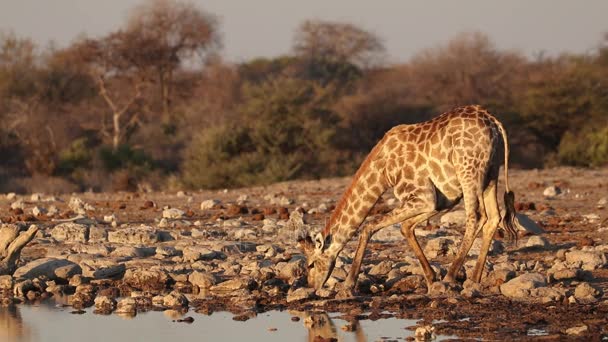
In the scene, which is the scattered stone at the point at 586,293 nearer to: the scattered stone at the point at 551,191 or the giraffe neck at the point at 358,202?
the giraffe neck at the point at 358,202

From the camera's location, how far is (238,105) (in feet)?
124

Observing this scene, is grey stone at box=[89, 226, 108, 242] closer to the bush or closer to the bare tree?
the bush

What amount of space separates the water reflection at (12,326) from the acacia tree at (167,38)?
35.7 meters

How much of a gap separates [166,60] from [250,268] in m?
38.7

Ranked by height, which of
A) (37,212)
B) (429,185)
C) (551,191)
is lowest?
(551,191)

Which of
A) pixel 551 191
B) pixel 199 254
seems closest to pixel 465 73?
pixel 551 191

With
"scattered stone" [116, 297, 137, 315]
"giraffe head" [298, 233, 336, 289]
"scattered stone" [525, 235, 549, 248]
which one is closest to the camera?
"scattered stone" [116, 297, 137, 315]

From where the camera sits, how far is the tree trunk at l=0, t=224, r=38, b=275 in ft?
41.1

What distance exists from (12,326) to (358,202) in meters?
3.47

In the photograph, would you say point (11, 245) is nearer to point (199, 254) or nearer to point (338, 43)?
point (199, 254)

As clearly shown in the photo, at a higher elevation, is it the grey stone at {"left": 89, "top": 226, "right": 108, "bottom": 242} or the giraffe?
the giraffe

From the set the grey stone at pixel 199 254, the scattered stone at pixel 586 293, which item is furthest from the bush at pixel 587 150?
the scattered stone at pixel 586 293

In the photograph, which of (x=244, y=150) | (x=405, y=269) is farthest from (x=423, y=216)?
(x=244, y=150)

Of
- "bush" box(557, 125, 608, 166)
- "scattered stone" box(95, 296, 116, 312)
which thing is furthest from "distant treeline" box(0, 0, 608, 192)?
"scattered stone" box(95, 296, 116, 312)
